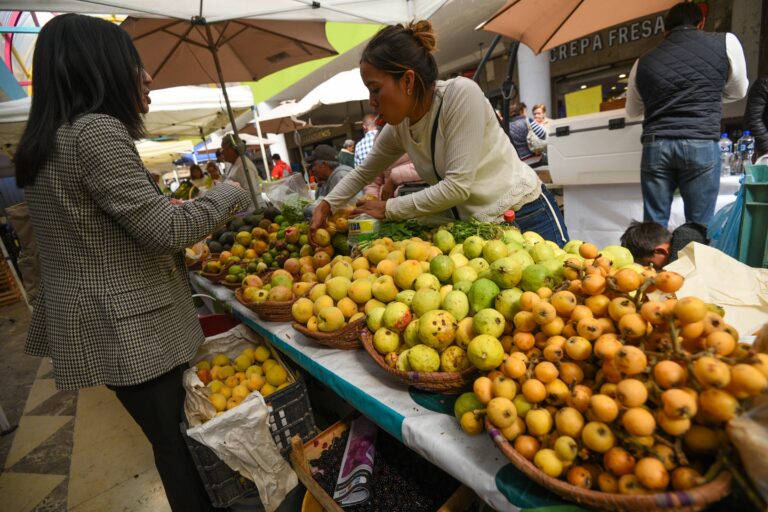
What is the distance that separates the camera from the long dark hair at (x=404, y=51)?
5.86 feet

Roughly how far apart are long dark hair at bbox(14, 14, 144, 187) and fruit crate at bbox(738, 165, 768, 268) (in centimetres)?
362

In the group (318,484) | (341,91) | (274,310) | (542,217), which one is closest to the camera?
(318,484)

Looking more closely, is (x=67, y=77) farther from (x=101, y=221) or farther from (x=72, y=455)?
(x=72, y=455)

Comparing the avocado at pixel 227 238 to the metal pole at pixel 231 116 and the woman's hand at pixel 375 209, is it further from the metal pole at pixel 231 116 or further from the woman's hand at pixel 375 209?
the woman's hand at pixel 375 209

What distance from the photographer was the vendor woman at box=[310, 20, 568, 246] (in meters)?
1.83

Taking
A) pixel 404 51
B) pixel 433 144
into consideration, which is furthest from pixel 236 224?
pixel 404 51

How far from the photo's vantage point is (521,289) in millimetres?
1341

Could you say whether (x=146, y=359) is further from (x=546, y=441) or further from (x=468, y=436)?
(x=546, y=441)

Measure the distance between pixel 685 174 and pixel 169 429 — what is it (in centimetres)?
419

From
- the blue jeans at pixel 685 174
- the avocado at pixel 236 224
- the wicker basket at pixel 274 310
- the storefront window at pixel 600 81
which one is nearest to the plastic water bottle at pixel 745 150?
the blue jeans at pixel 685 174

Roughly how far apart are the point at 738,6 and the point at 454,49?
5.67 m

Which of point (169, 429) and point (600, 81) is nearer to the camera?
point (169, 429)

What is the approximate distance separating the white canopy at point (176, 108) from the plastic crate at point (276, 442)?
6438 millimetres

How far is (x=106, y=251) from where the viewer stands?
1538 mm
